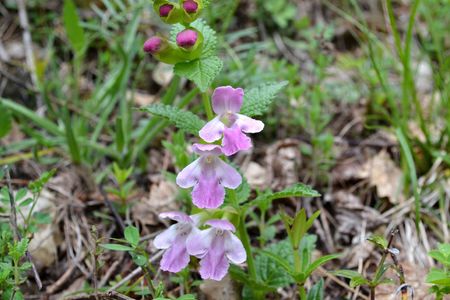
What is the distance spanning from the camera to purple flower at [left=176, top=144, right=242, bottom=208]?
4.75 ft

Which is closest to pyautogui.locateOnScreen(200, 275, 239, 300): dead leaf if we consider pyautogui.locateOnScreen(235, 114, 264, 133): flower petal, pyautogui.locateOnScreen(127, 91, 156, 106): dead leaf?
pyautogui.locateOnScreen(235, 114, 264, 133): flower petal

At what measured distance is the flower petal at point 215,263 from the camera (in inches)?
58.1

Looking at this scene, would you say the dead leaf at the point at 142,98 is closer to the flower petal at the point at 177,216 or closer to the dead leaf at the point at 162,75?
the dead leaf at the point at 162,75

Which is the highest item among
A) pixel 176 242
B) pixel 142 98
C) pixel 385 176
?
pixel 176 242

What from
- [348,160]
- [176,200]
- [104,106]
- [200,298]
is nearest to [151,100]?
[104,106]

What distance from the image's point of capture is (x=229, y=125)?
1.49 metres

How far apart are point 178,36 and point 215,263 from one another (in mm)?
628

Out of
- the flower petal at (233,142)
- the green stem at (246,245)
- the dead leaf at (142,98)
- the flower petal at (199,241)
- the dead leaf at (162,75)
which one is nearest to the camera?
the flower petal at (233,142)

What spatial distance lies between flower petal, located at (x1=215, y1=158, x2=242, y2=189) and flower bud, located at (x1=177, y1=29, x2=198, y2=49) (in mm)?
345

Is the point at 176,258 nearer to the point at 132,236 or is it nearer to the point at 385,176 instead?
the point at 132,236

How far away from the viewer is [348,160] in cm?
254

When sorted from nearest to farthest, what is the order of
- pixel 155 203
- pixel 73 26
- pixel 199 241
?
1. pixel 199 241
2. pixel 155 203
3. pixel 73 26

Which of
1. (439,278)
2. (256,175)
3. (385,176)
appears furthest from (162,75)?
(439,278)

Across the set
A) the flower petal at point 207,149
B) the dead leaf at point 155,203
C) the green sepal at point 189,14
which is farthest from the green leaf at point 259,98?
the dead leaf at point 155,203
